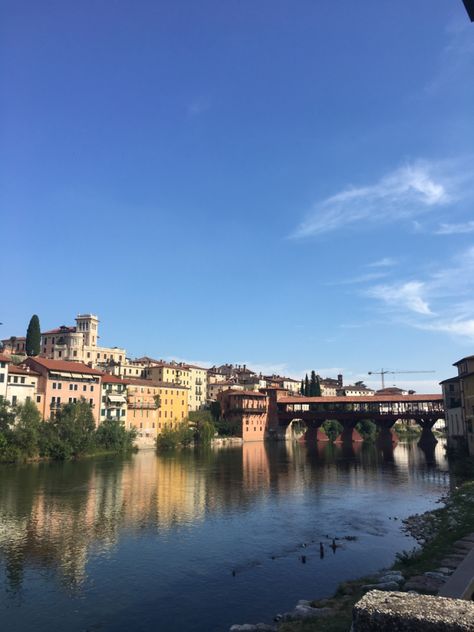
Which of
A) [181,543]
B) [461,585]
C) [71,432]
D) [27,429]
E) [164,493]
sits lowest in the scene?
[181,543]

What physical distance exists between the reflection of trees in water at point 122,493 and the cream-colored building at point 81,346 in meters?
57.2

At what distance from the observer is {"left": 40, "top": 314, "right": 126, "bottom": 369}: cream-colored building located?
114869 millimetres

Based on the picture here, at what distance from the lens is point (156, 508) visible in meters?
30.6

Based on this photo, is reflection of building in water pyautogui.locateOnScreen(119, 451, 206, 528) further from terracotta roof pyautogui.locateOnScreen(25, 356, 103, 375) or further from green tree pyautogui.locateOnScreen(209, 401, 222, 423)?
green tree pyautogui.locateOnScreen(209, 401, 222, 423)

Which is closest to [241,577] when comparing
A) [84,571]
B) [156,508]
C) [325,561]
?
[325,561]

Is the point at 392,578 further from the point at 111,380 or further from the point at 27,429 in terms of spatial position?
the point at 111,380

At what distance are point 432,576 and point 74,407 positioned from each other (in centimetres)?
5264

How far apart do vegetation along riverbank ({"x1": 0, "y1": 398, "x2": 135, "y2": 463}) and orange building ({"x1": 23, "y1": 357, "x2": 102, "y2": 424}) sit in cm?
193

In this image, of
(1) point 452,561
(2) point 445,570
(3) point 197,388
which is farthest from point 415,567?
(3) point 197,388

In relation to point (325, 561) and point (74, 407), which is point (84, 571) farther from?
point (74, 407)

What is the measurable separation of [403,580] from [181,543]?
416 inches

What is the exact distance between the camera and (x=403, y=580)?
16.2 meters

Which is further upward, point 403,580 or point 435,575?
point 435,575

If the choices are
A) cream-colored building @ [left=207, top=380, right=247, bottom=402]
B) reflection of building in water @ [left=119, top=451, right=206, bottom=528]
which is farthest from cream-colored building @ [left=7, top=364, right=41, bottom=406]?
cream-colored building @ [left=207, top=380, right=247, bottom=402]
